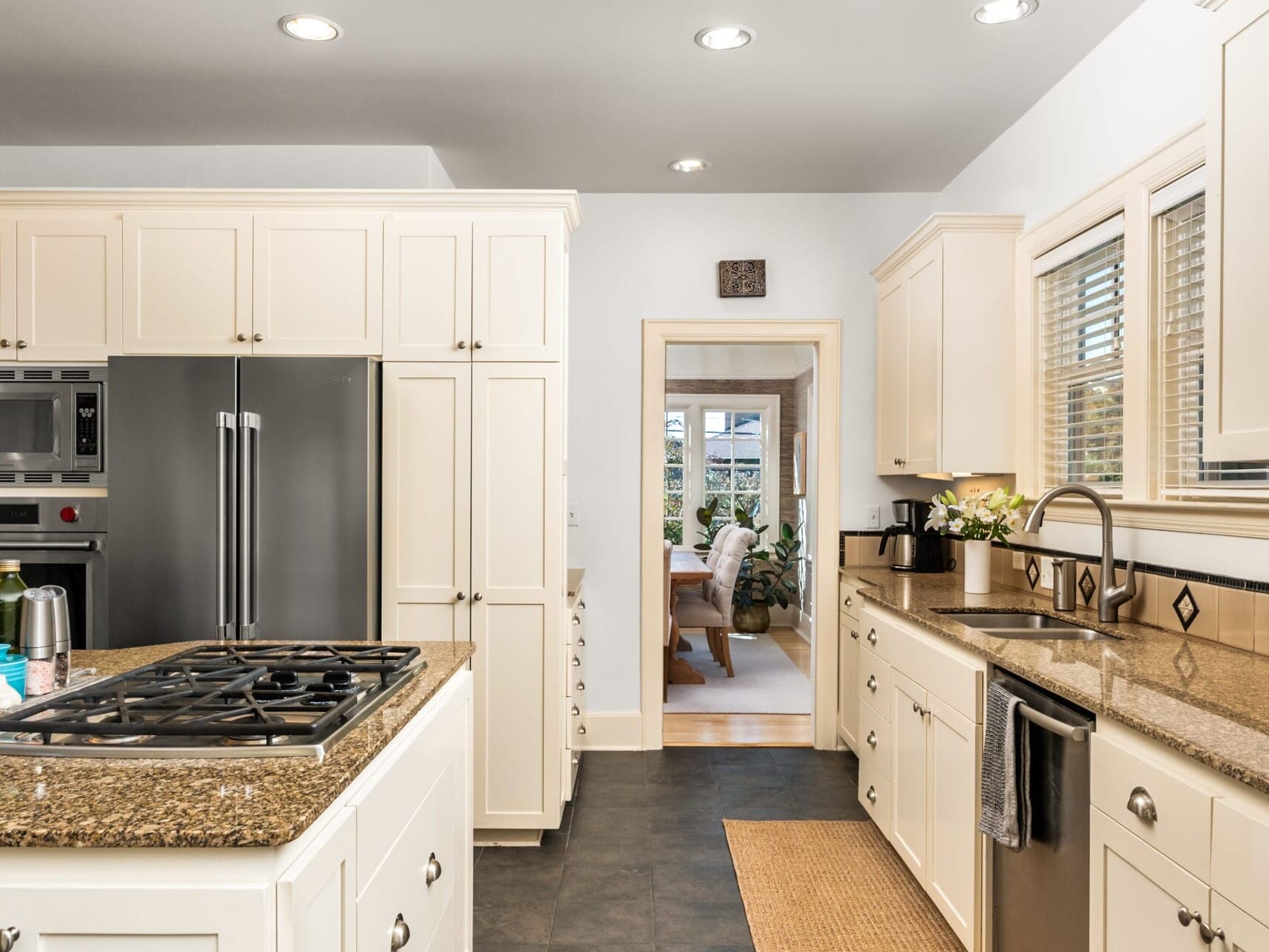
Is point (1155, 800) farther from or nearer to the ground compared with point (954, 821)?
farther from the ground

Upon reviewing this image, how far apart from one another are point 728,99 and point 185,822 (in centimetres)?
291

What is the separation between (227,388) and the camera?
2.95 meters

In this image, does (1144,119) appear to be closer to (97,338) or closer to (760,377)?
(97,338)

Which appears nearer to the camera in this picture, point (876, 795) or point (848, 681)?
point (876, 795)

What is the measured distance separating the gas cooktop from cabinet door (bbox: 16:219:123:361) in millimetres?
1780

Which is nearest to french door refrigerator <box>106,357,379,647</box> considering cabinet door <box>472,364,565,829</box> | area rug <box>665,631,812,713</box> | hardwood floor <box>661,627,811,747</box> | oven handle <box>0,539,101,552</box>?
oven handle <box>0,539,101,552</box>

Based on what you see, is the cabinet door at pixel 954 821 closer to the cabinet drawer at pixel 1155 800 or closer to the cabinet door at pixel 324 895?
the cabinet drawer at pixel 1155 800

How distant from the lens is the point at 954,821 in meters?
2.32

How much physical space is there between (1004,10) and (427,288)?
203 cm

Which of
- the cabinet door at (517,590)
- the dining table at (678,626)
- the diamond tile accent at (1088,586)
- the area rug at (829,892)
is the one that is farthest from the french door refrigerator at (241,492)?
the dining table at (678,626)

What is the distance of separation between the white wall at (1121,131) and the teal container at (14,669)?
8.42 feet

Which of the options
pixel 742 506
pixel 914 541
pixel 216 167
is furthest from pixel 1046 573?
pixel 742 506

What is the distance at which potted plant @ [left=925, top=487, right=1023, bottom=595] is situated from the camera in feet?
10.5

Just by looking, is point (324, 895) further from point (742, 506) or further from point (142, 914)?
point (742, 506)
